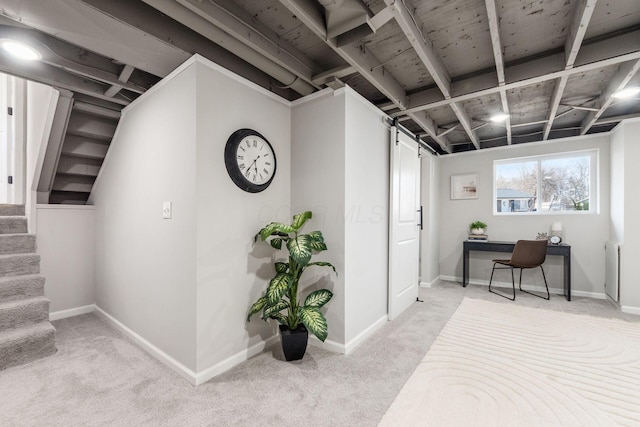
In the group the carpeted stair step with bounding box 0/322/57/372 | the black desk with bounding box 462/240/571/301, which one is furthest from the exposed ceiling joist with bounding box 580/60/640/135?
the carpeted stair step with bounding box 0/322/57/372

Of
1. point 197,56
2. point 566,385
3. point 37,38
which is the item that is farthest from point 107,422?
point 566,385

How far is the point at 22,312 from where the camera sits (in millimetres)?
2340

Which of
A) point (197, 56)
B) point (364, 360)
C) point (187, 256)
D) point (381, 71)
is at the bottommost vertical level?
point (364, 360)

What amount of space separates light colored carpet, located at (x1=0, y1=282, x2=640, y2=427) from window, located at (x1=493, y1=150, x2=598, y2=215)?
3.22 meters

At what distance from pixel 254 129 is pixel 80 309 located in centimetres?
309

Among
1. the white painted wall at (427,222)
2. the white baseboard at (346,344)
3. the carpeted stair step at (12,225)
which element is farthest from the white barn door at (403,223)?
the carpeted stair step at (12,225)

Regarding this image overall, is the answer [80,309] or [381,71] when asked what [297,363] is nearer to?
[381,71]

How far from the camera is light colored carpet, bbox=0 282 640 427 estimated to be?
1597mm

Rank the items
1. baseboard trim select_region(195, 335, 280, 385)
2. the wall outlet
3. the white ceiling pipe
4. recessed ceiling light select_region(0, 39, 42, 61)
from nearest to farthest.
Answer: the white ceiling pipe → recessed ceiling light select_region(0, 39, 42, 61) → baseboard trim select_region(195, 335, 280, 385) → the wall outlet

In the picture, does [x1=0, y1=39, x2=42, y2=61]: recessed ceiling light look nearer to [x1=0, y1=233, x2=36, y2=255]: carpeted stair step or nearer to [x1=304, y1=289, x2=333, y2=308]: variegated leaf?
[x1=0, y1=233, x2=36, y2=255]: carpeted stair step

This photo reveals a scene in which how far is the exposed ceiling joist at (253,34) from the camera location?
5.27 ft

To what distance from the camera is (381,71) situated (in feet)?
8.28

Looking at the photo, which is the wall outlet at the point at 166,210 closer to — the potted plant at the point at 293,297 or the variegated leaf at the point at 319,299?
the potted plant at the point at 293,297

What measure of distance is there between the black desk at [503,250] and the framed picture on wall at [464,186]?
2.82 feet
